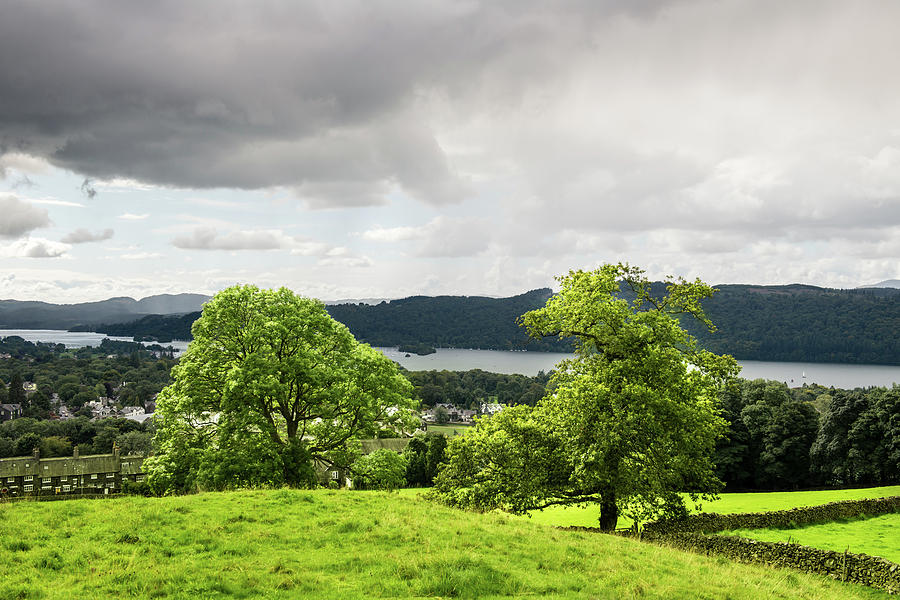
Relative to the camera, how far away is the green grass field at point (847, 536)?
809 inches

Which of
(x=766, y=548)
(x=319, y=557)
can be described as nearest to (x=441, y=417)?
(x=766, y=548)

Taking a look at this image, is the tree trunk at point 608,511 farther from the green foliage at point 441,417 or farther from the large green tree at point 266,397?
the green foliage at point 441,417

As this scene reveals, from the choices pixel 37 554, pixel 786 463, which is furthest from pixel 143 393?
pixel 37 554

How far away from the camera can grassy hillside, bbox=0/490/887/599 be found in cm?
965

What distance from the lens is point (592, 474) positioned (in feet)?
63.8

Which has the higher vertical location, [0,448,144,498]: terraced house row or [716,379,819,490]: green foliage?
[716,379,819,490]: green foliage

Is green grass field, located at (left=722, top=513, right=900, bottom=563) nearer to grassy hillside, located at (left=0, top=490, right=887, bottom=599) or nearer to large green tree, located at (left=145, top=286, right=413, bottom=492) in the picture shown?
grassy hillside, located at (left=0, top=490, right=887, bottom=599)

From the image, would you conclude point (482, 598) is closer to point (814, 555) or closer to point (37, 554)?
point (37, 554)

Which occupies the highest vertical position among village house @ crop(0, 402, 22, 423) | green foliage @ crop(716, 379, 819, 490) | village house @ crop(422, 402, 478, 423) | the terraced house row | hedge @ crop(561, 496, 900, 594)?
hedge @ crop(561, 496, 900, 594)

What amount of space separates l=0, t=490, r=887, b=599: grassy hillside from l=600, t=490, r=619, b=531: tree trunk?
5.17 meters

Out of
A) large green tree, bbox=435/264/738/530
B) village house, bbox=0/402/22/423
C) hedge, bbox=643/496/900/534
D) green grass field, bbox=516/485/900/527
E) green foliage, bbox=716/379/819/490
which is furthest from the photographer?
village house, bbox=0/402/22/423

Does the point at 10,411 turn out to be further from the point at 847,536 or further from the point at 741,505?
the point at 847,536

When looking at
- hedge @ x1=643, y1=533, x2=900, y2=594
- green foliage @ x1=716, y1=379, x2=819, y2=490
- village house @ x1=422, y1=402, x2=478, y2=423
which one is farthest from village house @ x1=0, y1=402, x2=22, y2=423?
hedge @ x1=643, y1=533, x2=900, y2=594

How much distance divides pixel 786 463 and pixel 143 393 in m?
189
